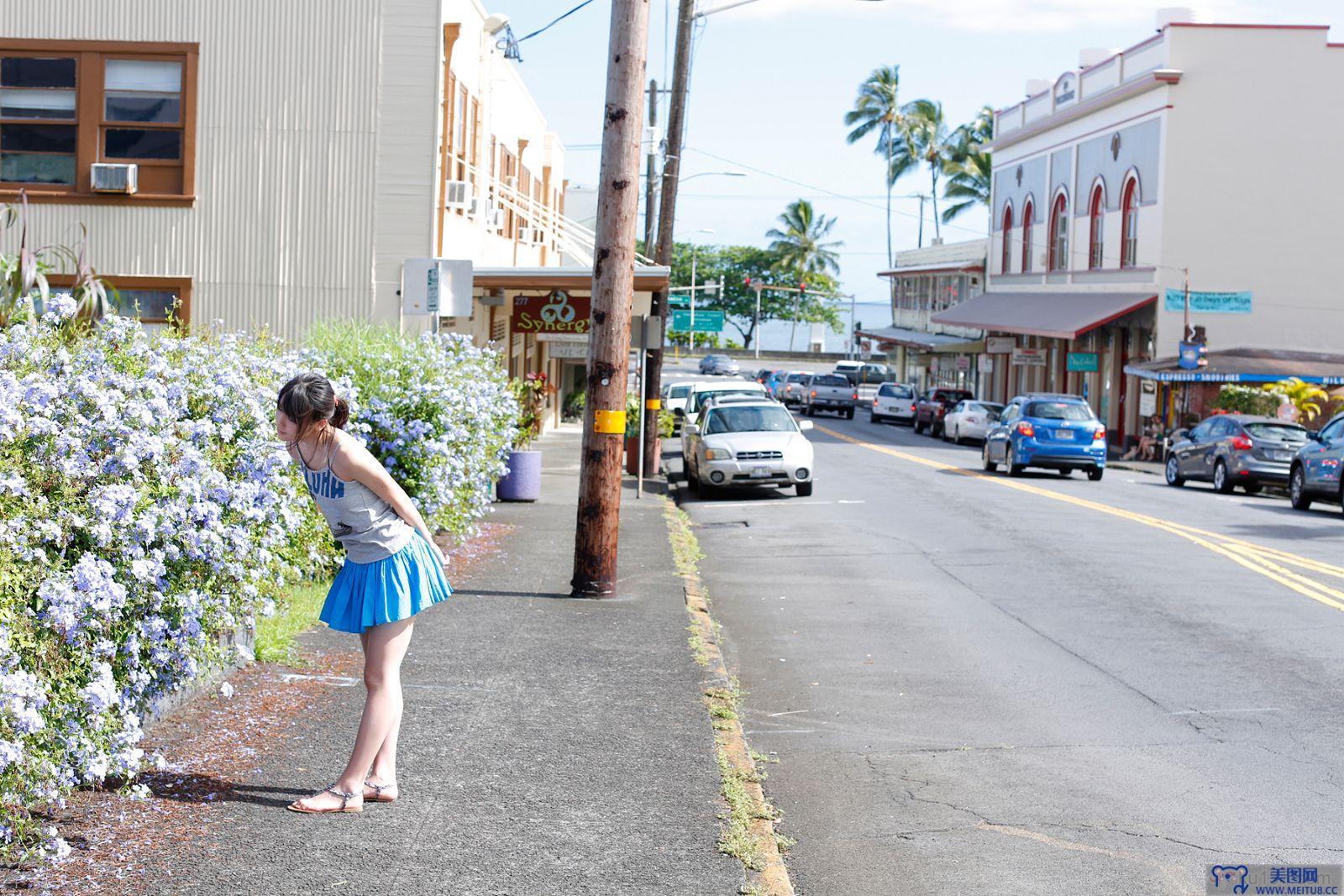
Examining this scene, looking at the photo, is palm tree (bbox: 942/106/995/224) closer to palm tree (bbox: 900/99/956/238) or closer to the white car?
palm tree (bbox: 900/99/956/238)

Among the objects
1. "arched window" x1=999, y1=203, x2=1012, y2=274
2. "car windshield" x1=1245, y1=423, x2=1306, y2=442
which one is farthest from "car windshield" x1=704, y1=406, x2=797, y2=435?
"arched window" x1=999, y1=203, x2=1012, y2=274

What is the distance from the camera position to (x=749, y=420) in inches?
979

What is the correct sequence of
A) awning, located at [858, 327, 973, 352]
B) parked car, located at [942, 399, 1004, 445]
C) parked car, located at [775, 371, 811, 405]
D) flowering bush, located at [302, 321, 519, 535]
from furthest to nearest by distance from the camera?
1. awning, located at [858, 327, 973, 352]
2. parked car, located at [775, 371, 811, 405]
3. parked car, located at [942, 399, 1004, 445]
4. flowering bush, located at [302, 321, 519, 535]

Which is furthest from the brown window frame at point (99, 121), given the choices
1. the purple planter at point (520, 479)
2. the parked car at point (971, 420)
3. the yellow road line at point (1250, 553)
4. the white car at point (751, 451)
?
the parked car at point (971, 420)

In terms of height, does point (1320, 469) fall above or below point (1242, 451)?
below

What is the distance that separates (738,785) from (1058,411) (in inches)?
983

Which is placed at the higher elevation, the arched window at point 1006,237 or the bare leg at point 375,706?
the arched window at point 1006,237

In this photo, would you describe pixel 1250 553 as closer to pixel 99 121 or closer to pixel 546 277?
pixel 546 277

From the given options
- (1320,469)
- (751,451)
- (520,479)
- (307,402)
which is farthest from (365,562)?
(1320,469)

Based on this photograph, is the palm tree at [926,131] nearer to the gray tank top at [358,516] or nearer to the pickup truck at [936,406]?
the pickup truck at [936,406]

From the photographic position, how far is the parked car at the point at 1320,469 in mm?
23859

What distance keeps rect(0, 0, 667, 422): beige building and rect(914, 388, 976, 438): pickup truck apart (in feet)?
108

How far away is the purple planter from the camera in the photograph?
2000cm

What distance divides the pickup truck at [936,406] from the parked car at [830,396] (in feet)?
27.6
